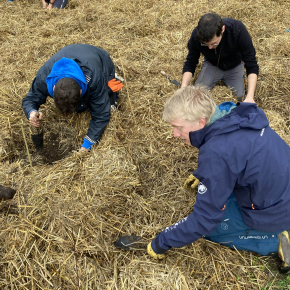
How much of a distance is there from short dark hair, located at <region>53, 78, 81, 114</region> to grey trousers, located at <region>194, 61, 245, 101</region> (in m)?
2.16

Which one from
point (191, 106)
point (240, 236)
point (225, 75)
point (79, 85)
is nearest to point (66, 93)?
point (79, 85)

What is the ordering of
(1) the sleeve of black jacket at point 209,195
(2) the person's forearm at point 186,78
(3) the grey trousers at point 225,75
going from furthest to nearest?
(3) the grey trousers at point 225,75
(2) the person's forearm at point 186,78
(1) the sleeve of black jacket at point 209,195

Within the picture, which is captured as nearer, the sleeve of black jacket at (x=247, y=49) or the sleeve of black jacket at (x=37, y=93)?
the sleeve of black jacket at (x=37, y=93)

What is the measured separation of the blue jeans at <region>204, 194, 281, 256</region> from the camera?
7.36 ft

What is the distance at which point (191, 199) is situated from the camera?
8.93 feet

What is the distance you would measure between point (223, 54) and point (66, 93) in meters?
2.36

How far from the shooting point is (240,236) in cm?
232

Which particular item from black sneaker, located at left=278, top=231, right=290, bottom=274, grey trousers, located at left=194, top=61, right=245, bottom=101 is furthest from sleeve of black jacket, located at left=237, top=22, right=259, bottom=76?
black sneaker, located at left=278, top=231, right=290, bottom=274

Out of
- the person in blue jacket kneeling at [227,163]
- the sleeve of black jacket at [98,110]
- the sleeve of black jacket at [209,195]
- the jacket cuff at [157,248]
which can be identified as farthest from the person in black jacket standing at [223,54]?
Answer: the jacket cuff at [157,248]

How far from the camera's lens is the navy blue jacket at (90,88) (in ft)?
10.2

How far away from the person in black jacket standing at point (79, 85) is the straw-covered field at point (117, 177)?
0.22 m

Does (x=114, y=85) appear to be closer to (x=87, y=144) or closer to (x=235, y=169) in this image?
(x=87, y=144)

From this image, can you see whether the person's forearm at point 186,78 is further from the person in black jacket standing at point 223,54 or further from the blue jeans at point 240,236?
the blue jeans at point 240,236

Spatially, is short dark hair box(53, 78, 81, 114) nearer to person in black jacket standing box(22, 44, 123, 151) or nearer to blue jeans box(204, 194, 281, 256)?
person in black jacket standing box(22, 44, 123, 151)
